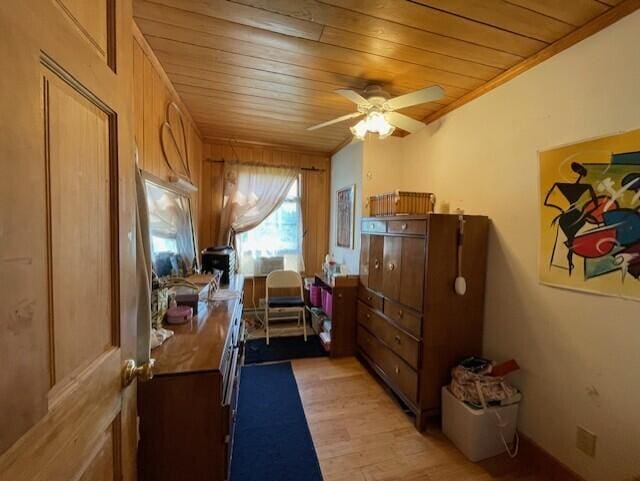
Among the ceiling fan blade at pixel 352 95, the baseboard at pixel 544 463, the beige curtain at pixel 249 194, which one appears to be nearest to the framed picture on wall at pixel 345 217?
the beige curtain at pixel 249 194

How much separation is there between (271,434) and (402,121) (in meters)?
2.23

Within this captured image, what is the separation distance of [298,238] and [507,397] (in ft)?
8.94

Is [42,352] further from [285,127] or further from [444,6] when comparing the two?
[285,127]

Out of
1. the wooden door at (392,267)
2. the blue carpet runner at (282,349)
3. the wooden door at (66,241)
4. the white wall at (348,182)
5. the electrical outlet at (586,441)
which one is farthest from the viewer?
the white wall at (348,182)

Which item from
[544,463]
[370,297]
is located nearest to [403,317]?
[370,297]

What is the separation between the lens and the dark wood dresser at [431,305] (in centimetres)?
185

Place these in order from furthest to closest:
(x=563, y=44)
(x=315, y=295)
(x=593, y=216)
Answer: (x=315, y=295)
(x=563, y=44)
(x=593, y=216)

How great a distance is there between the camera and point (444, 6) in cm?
127

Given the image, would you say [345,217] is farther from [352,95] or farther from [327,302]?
[352,95]

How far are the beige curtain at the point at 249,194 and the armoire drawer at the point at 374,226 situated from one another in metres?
1.37

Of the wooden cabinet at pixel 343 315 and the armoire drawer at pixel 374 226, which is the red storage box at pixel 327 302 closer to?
the wooden cabinet at pixel 343 315

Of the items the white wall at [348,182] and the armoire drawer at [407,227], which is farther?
the white wall at [348,182]

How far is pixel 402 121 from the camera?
2.00m

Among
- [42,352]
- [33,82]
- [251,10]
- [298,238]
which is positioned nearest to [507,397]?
[42,352]
